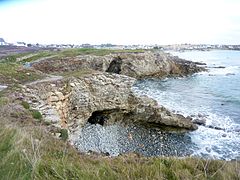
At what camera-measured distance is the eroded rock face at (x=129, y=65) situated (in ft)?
127

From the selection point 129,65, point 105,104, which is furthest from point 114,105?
point 129,65

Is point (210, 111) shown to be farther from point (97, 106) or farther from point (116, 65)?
point (116, 65)

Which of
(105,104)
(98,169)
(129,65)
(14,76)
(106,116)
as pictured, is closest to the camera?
(98,169)

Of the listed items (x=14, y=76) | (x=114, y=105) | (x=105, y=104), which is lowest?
(x=114, y=105)

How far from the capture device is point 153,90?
130 feet

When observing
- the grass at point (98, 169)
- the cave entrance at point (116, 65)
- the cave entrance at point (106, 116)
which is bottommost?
the cave entrance at point (116, 65)

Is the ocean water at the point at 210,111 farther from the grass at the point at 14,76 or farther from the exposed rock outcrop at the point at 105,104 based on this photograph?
A: the grass at the point at 14,76

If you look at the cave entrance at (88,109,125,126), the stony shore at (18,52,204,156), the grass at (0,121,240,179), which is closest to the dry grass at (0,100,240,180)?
the grass at (0,121,240,179)

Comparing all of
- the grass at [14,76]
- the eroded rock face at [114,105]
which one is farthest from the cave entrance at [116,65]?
the grass at [14,76]

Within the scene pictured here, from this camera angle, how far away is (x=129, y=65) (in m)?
52.5

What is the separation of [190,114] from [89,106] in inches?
400

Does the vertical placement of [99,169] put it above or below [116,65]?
above

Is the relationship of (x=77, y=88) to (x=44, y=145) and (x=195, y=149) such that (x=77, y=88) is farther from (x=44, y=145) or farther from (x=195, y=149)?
(x=44, y=145)

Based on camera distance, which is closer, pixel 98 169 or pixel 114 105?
pixel 98 169
